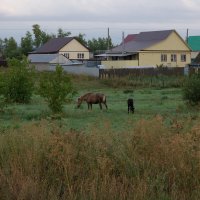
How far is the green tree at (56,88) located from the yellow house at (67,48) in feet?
240

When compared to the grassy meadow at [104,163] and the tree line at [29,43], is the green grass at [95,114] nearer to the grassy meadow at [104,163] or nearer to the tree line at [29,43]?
the grassy meadow at [104,163]

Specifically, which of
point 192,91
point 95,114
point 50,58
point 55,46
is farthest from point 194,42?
point 95,114

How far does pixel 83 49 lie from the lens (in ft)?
347

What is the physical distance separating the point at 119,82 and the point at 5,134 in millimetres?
47083

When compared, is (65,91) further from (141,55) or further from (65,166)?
(141,55)

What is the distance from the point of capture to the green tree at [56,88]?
25.8m

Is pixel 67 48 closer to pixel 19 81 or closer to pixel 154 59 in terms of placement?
pixel 154 59

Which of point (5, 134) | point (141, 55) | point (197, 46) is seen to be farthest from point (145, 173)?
point (197, 46)

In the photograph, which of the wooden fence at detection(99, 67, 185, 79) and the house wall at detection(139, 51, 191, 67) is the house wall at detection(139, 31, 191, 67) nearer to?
the house wall at detection(139, 51, 191, 67)

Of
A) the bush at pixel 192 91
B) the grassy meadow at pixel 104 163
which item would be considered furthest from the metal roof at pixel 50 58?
the grassy meadow at pixel 104 163

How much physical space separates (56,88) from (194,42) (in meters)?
89.6

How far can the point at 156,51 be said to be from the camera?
8675cm

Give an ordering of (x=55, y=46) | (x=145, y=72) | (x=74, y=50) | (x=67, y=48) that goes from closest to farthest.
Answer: (x=145, y=72)
(x=55, y=46)
(x=67, y=48)
(x=74, y=50)

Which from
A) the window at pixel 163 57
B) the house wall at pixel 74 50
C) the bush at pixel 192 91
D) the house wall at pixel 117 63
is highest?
the house wall at pixel 74 50
